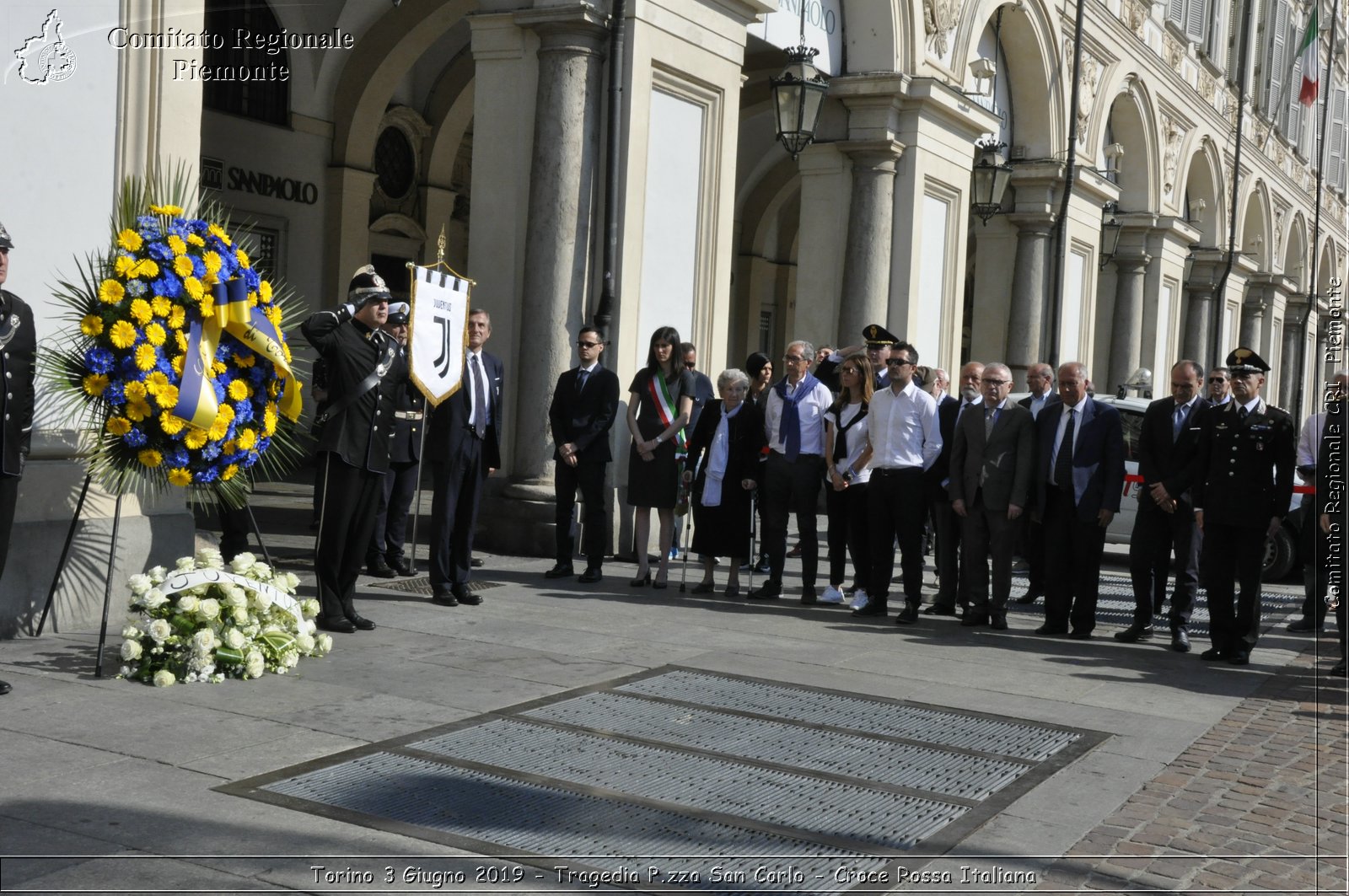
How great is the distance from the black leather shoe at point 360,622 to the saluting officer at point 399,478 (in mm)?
1317

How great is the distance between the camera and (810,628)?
8859 mm

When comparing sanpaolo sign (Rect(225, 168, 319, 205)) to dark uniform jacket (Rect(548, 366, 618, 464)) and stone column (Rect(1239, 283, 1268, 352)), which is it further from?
stone column (Rect(1239, 283, 1268, 352))

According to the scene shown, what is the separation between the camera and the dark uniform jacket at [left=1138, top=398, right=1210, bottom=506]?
9.20 metres

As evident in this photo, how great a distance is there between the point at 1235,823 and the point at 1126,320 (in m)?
22.4

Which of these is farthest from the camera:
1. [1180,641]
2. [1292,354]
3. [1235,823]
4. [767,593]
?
[1292,354]

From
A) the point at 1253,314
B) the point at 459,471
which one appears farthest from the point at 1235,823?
the point at 1253,314

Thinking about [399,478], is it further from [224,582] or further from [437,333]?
[224,582]

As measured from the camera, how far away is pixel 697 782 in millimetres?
5098

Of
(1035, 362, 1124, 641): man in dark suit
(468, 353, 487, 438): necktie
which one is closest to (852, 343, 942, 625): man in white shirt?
(1035, 362, 1124, 641): man in dark suit

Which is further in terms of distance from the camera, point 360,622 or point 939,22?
point 939,22

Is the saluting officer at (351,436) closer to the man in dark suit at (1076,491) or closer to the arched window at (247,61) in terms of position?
the man in dark suit at (1076,491)

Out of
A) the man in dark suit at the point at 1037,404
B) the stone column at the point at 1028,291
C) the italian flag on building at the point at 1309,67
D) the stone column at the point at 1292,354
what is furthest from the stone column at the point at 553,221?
the stone column at the point at 1292,354

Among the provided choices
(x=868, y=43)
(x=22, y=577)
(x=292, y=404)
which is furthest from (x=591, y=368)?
(x=868, y=43)

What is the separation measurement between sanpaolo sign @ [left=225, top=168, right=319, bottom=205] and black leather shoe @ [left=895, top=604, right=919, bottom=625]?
427 inches
